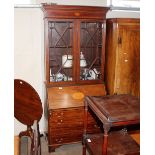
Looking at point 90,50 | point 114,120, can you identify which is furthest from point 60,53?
point 114,120

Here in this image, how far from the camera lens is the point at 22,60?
338 cm

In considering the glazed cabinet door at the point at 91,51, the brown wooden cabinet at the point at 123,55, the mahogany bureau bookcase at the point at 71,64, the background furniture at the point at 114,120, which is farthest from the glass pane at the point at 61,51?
the background furniture at the point at 114,120

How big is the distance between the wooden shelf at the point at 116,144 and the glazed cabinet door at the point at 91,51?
3.40 ft

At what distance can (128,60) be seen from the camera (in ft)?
10.7

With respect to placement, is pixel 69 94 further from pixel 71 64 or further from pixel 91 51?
pixel 91 51

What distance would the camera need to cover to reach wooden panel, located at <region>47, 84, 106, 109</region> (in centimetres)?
308

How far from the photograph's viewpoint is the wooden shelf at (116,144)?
2.24 meters

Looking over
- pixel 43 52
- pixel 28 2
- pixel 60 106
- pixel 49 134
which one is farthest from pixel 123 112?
pixel 28 2

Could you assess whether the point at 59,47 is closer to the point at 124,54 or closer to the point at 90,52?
the point at 90,52

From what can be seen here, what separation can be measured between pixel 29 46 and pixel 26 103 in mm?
1035

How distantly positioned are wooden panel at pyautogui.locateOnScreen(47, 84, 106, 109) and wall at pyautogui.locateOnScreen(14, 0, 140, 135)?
39cm

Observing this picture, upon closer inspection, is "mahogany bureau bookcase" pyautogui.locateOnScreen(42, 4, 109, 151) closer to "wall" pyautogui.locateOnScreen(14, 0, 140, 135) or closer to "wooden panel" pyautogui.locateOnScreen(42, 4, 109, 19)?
"wooden panel" pyautogui.locateOnScreen(42, 4, 109, 19)

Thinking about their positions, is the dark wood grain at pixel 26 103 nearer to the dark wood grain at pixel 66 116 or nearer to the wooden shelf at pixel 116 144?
the dark wood grain at pixel 66 116

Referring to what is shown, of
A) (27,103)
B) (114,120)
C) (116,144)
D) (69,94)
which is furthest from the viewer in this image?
(69,94)
